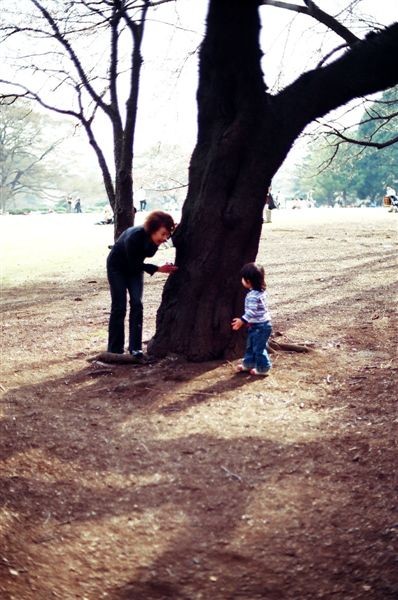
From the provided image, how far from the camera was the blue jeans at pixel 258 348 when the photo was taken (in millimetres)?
6039

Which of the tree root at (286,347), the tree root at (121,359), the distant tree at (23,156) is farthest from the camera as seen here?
the distant tree at (23,156)

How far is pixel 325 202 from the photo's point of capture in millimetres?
81500

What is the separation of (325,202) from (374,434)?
260ft

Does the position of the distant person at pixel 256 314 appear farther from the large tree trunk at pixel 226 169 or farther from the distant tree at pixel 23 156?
the distant tree at pixel 23 156

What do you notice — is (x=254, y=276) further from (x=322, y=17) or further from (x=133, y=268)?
(x=322, y=17)

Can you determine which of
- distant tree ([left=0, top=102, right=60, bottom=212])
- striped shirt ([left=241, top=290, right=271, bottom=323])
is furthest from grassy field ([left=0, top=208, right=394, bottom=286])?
distant tree ([left=0, top=102, right=60, bottom=212])

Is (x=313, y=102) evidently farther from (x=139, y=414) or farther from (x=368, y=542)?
(x=368, y=542)

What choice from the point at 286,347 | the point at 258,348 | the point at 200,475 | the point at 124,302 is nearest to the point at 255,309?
the point at 258,348

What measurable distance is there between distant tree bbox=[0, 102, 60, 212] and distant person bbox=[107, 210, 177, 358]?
65734 millimetres

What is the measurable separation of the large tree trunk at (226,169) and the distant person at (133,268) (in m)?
0.22

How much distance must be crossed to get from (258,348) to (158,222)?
4.96 feet

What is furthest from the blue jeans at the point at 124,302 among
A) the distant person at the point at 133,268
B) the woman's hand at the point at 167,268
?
the woman's hand at the point at 167,268

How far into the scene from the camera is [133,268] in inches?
262

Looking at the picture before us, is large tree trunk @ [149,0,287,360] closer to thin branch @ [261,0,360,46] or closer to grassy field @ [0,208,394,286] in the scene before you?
thin branch @ [261,0,360,46]
